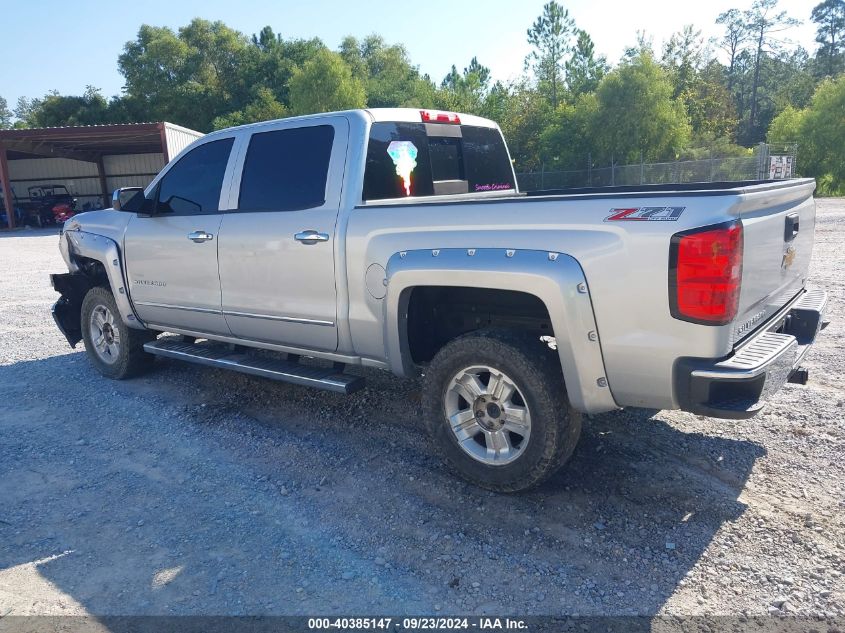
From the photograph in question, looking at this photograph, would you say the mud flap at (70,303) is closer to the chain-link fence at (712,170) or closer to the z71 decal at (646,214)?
the z71 decal at (646,214)

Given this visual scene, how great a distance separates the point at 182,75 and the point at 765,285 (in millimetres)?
64059

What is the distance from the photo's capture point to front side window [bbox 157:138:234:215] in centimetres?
498

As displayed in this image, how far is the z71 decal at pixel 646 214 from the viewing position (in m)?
2.85

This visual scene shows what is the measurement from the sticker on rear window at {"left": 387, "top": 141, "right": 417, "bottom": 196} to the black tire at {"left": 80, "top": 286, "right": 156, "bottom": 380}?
3.09 m

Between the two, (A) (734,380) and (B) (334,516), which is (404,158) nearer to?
(B) (334,516)

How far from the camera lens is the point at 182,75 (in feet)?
193

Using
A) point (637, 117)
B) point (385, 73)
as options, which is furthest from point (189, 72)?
point (637, 117)

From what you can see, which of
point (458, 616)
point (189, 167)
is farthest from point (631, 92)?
point (458, 616)

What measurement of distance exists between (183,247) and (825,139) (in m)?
43.3

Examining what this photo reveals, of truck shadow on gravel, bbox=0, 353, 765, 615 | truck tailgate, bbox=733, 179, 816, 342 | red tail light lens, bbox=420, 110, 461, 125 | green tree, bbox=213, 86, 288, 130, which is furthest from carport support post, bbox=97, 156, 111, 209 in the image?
truck tailgate, bbox=733, 179, 816, 342

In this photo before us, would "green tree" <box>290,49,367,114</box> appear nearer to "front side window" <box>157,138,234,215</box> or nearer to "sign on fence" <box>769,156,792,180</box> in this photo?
"sign on fence" <box>769,156,792,180</box>

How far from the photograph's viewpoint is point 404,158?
4.50 meters

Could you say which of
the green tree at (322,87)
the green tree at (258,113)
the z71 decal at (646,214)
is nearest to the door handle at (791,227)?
→ the z71 decal at (646,214)

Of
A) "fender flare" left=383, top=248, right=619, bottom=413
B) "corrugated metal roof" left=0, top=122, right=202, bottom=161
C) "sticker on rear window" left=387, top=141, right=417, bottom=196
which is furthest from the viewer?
"corrugated metal roof" left=0, top=122, right=202, bottom=161
